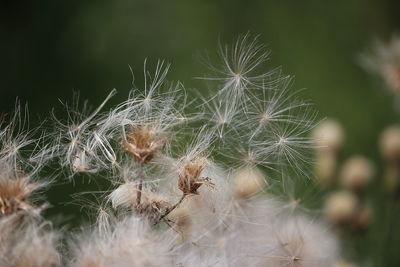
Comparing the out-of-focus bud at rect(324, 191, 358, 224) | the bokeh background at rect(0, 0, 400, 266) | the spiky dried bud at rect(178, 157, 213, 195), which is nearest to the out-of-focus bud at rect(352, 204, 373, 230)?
the out-of-focus bud at rect(324, 191, 358, 224)

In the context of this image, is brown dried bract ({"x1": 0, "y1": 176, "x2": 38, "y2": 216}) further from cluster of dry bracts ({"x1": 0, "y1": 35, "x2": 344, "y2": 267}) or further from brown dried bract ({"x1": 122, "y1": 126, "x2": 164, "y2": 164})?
brown dried bract ({"x1": 122, "y1": 126, "x2": 164, "y2": 164})

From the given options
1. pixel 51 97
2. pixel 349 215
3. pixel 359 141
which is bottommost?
pixel 349 215

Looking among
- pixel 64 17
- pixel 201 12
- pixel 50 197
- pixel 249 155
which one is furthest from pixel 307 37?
pixel 249 155

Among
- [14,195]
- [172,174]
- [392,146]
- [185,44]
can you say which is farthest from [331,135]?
[185,44]

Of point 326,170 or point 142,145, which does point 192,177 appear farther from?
point 326,170

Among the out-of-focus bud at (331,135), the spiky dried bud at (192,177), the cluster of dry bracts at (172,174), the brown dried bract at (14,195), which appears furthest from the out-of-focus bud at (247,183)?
the out-of-focus bud at (331,135)

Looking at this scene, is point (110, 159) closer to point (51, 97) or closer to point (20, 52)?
point (51, 97)
